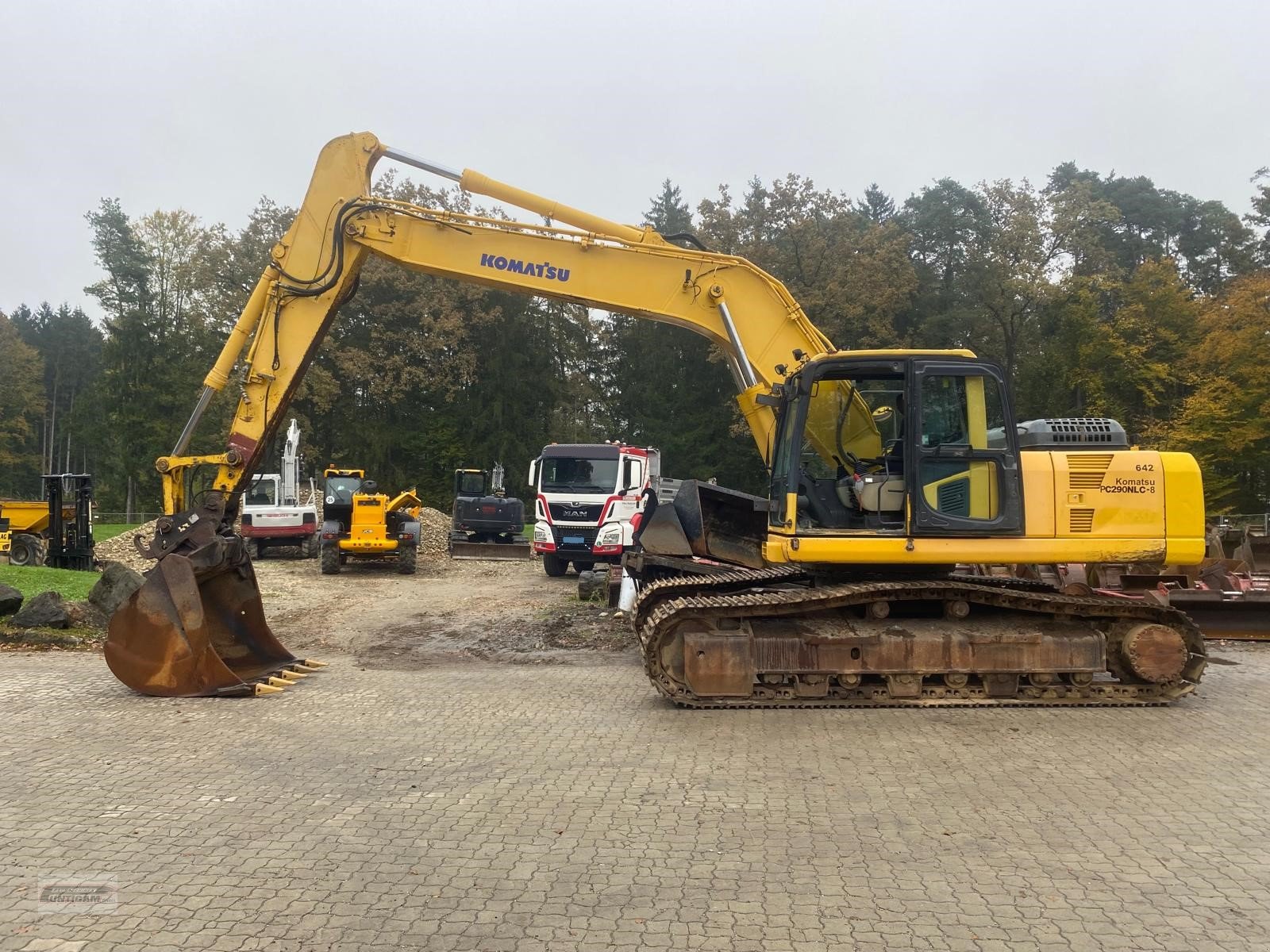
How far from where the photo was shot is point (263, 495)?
23.6m

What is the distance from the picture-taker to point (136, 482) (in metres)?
46.2

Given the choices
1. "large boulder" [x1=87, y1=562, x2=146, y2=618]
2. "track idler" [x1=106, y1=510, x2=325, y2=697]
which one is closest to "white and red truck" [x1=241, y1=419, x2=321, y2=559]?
"large boulder" [x1=87, y1=562, x2=146, y2=618]

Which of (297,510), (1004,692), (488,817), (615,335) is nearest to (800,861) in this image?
(488,817)

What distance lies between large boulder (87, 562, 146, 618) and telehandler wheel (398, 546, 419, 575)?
28.6 feet

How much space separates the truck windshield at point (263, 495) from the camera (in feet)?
76.9

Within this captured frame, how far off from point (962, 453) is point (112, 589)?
395 inches

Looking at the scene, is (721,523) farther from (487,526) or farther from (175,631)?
(487,526)

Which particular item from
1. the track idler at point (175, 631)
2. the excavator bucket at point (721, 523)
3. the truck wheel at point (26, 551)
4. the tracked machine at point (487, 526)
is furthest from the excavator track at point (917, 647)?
the truck wheel at point (26, 551)

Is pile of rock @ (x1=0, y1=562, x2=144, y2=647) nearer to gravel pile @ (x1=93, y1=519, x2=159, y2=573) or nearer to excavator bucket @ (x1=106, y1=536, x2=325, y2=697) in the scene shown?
excavator bucket @ (x1=106, y1=536, x2=325, y2=697)

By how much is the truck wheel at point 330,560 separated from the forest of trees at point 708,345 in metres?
17.4

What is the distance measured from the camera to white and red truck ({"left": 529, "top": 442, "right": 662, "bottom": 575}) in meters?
17.7

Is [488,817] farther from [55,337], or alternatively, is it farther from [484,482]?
[55,337]

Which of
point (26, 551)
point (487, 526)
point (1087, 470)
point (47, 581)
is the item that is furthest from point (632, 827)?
point (487, 526)

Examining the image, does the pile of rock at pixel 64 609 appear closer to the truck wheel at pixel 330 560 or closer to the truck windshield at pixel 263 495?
the truck wheel at pixel 330 560
